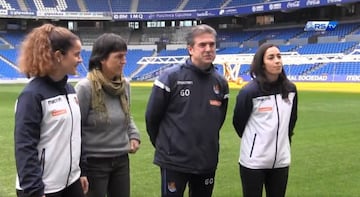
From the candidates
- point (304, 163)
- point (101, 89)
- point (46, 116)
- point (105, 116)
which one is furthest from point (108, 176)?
point (304, 163)

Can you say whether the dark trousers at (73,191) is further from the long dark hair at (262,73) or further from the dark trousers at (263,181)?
the long dark hair at (262,73)

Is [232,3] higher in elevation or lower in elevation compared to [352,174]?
higher

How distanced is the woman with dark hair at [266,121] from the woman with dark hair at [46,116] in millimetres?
1613

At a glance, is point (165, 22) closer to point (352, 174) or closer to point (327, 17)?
point (327, 17)

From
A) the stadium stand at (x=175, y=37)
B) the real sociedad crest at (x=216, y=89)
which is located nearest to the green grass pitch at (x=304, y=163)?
the real sociedad crest at (x=216, y=89)

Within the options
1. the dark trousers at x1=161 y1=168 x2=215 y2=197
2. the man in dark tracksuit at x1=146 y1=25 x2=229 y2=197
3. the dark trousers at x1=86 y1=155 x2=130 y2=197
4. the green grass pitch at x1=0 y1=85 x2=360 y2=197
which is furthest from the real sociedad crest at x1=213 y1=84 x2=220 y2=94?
the green grass pitch at x1=0 y1=85 x2=360 y2=197

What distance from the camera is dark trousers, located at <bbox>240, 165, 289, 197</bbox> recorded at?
14.2ft

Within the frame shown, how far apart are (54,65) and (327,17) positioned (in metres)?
52.3

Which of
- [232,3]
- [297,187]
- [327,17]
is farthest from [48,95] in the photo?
[232,3]

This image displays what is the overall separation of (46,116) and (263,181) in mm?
2089

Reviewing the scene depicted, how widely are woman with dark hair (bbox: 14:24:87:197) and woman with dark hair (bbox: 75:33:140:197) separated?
0.56 m

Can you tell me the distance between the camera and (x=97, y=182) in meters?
4.02

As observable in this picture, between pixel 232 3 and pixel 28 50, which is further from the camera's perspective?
pixel 232 3

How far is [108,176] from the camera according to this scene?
4.13 m
